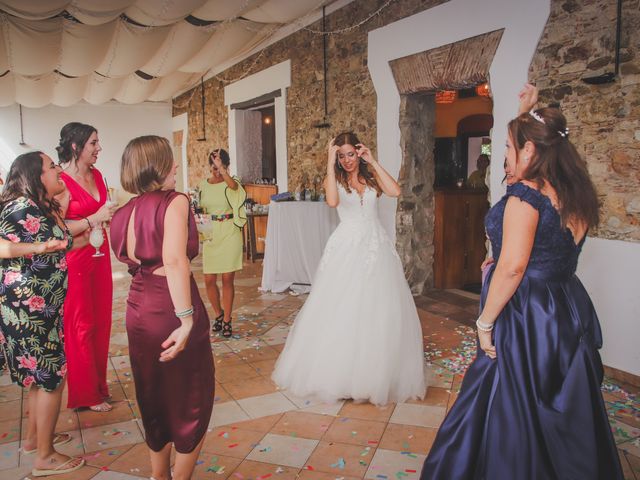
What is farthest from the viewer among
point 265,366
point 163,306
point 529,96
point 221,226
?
point 221,226

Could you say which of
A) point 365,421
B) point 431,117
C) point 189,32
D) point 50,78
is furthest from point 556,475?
point 50,78

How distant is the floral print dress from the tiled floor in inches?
21.3

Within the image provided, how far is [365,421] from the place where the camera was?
9.32ft

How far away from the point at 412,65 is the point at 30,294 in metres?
4.15

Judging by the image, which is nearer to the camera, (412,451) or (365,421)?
(412,451)

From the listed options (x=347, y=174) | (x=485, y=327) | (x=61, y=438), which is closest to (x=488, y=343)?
(x=485, y=327)

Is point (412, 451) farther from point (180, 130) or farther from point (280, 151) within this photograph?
point (180, 130)

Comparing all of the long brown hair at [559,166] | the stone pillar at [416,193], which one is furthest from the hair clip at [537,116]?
the stone pillar at [416,193]

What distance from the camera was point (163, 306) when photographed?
1838 millimetres

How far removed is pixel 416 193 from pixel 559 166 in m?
3.82

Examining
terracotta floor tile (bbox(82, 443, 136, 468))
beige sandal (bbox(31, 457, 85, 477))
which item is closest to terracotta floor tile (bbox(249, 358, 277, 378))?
terracotta floor tile (bbox(82, 443, 136, 468))

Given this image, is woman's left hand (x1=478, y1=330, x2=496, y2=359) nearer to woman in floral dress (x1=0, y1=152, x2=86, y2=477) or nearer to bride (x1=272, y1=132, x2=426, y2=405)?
bride (x1=272, y1=132, x2=426, y2=405)

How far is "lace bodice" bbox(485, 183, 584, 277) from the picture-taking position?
1.74 meters

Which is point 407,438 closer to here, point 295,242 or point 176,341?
point 176,341
